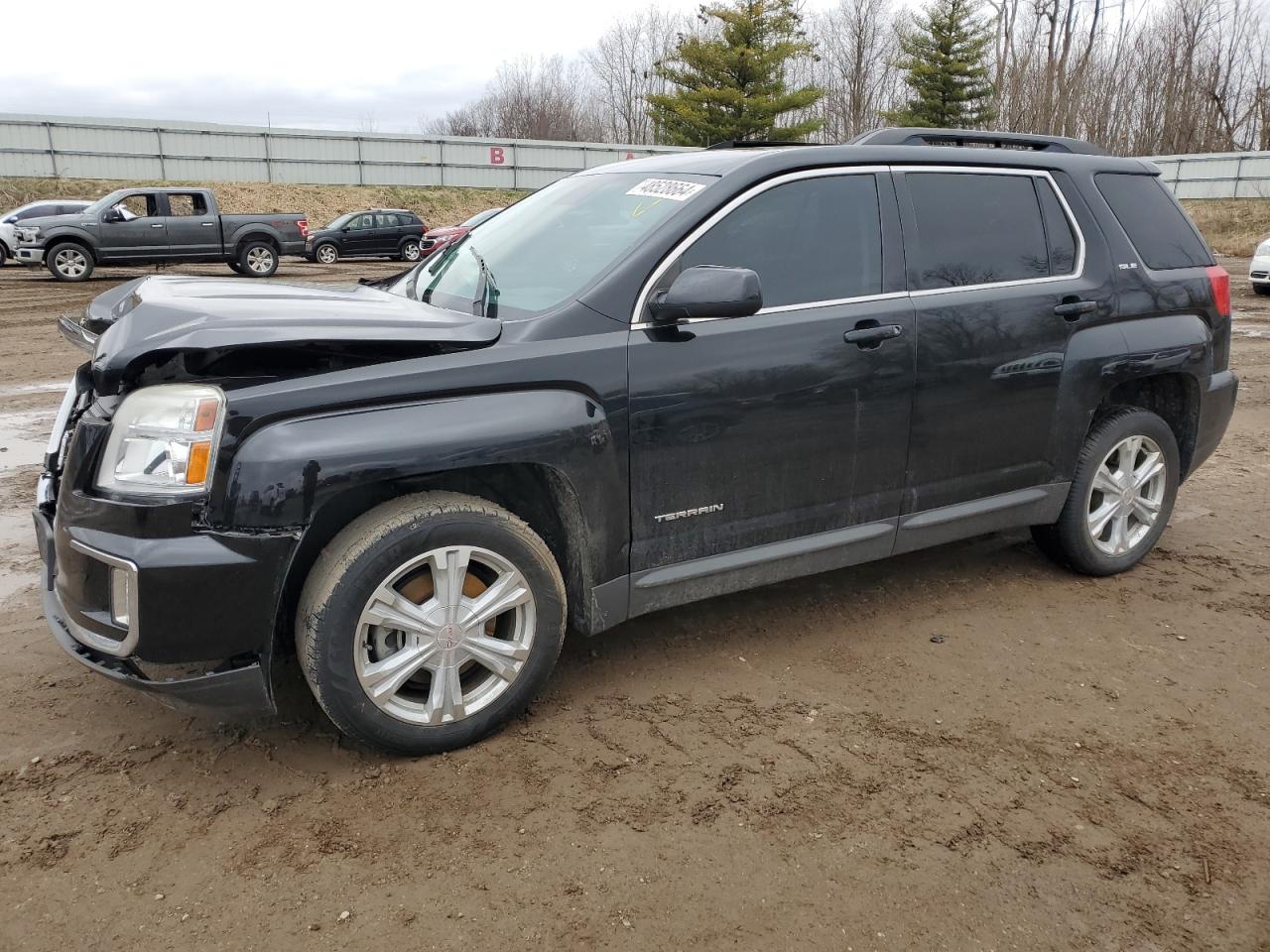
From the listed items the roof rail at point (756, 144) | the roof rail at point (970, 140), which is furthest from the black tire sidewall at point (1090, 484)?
the roof rail at point (756, 144)

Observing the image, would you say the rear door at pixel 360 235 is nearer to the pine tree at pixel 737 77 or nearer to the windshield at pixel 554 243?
the pine tree at pixel 737 77

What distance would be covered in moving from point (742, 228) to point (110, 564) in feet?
7.26

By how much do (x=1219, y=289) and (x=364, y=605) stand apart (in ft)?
13.6

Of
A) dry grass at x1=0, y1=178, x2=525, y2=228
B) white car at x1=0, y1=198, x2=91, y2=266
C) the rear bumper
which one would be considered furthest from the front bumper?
dry grass at x1=0, y1=178, x2=525, y2=228

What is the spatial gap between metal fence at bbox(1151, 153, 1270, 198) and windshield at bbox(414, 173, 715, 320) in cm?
3671

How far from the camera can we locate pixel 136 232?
18.6 meters

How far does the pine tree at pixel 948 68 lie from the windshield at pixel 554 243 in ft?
147

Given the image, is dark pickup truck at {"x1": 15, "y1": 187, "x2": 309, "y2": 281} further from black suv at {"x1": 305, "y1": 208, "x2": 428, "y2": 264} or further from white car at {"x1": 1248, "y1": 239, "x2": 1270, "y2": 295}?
white car at {"x1": 1248, "y1": 239, "x2": 1270, "y2": 295}

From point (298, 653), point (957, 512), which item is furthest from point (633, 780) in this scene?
Result: point (957, 512)

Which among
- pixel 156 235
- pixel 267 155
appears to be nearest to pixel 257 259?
pixel 156 235

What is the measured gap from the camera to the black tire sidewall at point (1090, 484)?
429cm

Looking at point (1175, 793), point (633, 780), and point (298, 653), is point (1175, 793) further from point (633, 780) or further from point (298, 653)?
point (298, 653)

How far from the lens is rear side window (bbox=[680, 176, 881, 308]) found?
133 inches

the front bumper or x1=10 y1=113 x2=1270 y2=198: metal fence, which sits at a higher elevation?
x1=10 y1=113 x2=1270 y2=198: metal fence
